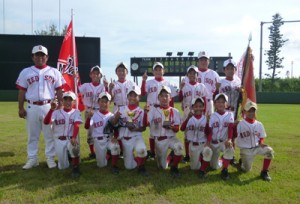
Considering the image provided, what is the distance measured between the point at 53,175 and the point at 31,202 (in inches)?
41.6

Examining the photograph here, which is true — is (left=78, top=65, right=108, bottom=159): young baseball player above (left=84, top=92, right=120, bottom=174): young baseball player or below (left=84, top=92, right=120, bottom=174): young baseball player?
above

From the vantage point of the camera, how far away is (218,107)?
5.61 m

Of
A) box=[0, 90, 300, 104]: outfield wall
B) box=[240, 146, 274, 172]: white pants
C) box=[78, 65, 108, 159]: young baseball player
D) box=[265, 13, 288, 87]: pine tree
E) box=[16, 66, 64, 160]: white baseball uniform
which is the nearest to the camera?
box=[240, 146, 274, 172]: white pants

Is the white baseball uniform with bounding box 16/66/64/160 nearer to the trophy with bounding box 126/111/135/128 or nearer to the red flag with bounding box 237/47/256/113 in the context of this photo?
the trophy with bounding box 126/111/135/128

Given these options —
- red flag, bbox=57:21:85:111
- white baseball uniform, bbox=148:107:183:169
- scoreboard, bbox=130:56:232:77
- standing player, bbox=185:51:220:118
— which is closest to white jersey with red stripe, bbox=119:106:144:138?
white baseball uniform, bbox=148:107:183:169

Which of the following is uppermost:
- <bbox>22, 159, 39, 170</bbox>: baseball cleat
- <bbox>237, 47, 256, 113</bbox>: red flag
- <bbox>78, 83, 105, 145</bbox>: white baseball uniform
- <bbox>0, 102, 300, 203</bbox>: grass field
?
<bbox>237, 47, 256, 113</bbox>: red flag

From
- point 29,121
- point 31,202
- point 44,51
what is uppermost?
point 44,51

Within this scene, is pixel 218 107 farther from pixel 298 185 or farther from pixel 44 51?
pixel 44 51

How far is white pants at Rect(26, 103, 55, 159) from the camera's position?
5.66 meters

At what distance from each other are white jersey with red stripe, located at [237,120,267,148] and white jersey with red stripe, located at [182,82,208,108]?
40.6 inches

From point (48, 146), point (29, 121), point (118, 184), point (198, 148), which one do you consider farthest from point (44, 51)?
point (198, 148)

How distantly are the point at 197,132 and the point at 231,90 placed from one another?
1192 millimetres

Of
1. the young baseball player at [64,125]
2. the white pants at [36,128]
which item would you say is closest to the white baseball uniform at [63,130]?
the young baseball player at [64,125]

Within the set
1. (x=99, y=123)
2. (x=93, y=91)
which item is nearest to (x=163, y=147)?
(x=99, y=123)
